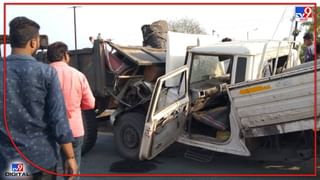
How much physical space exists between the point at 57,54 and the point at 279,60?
14.3 ft

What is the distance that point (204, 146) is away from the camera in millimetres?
6547

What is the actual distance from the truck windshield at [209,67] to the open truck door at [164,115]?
0.96ft

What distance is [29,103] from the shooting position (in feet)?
9.79

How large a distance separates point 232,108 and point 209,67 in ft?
4.28

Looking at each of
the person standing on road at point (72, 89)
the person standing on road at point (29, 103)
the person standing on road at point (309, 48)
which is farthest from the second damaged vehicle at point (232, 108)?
the person standing on road at point (29, 103)

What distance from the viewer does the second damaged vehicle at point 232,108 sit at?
5.52 metres

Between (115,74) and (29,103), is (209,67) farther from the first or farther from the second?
(29,103)

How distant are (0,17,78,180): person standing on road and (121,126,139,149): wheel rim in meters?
4.14

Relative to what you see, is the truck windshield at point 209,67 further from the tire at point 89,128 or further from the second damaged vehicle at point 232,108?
the tire at point 89,128

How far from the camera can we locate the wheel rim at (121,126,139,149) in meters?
7.22

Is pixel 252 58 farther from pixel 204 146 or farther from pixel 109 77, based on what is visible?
pixel 109 77

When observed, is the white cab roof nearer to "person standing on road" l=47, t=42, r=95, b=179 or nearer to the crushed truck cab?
the crushed truck cab

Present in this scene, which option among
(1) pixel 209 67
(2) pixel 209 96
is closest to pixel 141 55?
A: (1) pixel 209 67

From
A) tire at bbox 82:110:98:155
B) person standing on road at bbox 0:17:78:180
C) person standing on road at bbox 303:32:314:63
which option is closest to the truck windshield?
person standing on road at bbox 303:32:314:63
